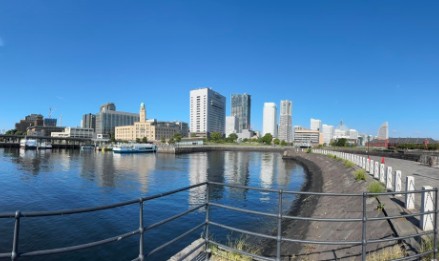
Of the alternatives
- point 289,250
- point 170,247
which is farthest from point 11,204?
point 289,250

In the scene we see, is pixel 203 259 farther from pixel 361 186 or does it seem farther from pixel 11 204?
pixel 11 204

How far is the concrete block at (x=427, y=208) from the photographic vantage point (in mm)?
7723

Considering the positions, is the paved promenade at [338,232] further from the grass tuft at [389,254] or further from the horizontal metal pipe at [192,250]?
the horizontal metal pipe at [192,250]

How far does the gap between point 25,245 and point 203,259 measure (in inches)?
482

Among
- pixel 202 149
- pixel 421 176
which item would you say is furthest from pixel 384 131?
pixel 421 176

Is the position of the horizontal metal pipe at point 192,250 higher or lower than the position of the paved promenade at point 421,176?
higher

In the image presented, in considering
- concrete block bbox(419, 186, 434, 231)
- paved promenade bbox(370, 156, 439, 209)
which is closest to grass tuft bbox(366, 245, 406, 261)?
concrete block bbox(419, 186, 434, 231)

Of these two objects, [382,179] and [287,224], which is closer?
[287,224]

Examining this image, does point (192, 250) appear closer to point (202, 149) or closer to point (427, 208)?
point (427, 208)

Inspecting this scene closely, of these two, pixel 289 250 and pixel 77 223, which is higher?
pixel 289 250

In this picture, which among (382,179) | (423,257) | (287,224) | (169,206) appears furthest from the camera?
(169,206)

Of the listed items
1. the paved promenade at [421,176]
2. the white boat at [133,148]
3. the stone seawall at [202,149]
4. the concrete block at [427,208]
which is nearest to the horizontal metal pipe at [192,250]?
the concrete block at [427,208]

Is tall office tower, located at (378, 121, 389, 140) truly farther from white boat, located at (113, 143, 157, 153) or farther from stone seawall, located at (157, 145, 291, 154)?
white boat, located at (113, 143, 157, 153)

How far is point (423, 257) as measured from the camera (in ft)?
22.2
